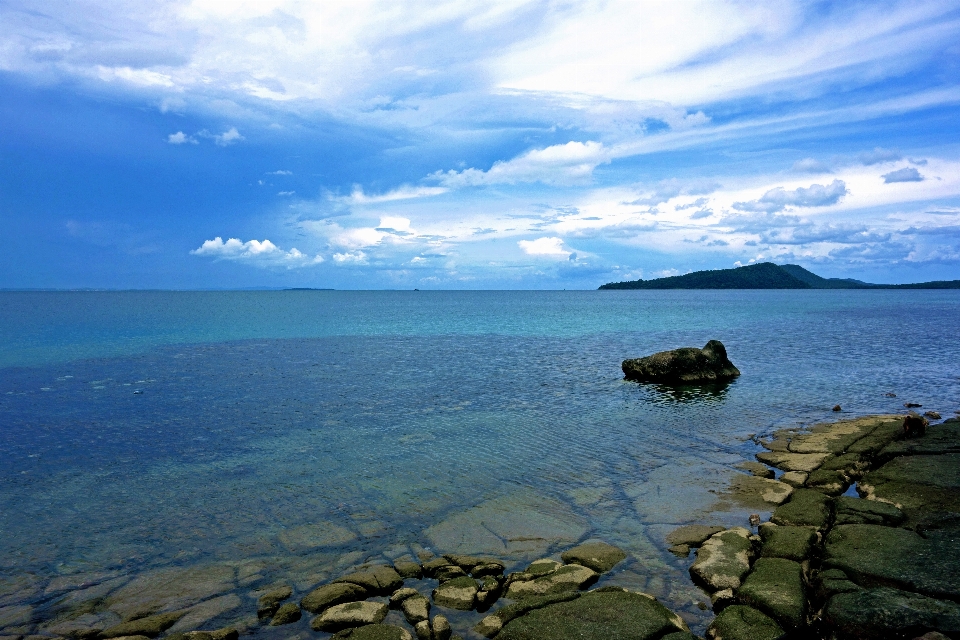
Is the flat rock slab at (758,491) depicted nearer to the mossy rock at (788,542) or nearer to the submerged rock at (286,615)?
the mossy rock at (788,542)

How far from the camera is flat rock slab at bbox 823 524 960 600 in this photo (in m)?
9.86

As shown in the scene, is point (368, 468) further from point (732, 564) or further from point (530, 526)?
point (732, 564)

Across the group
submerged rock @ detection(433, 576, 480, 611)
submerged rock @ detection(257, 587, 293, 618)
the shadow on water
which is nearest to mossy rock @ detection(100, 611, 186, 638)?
submerged rock @ detection(257, 587, 293, 618)

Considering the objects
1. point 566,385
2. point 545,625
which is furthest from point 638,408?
point 545,625

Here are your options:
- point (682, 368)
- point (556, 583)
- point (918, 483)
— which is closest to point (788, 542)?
point (556, 583)

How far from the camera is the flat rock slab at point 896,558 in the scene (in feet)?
32.3

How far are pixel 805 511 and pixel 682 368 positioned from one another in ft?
69.7

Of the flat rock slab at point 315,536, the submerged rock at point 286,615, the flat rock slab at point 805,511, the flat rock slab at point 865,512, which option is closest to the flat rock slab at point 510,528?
the flat rock slab at point 315,536

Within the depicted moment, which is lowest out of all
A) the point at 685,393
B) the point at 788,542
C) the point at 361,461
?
the point at 685,393

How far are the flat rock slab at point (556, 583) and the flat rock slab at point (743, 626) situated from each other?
2.45 m

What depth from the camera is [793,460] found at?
18281mm

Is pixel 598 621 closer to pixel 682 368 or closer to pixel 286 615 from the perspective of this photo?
pixel 286 615

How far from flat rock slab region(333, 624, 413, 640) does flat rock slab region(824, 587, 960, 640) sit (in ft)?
22.5

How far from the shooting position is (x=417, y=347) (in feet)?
181
